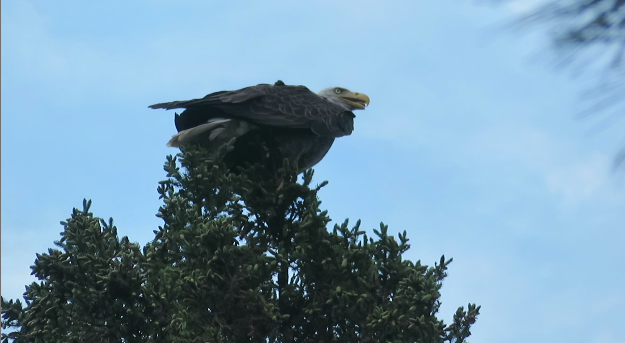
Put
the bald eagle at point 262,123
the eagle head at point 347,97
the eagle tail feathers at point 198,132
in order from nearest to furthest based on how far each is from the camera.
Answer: the eagle tail feathers at point 198,132, the bald eagle at point 262,123, the eagle head at point 347,97

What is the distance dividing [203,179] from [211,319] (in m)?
1.35

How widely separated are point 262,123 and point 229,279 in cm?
213

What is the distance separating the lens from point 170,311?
262 inches

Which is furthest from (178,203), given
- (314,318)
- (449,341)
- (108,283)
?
(449,341)

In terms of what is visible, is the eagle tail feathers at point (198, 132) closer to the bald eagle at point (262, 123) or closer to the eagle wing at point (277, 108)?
the bald eagle at point (262, 123)

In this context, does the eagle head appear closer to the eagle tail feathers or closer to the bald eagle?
the bald eagle

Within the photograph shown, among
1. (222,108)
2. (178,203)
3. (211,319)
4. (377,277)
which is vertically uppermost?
(222,108)

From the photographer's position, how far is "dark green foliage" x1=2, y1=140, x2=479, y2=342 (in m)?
6.59

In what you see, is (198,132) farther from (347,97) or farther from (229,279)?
(347,97)

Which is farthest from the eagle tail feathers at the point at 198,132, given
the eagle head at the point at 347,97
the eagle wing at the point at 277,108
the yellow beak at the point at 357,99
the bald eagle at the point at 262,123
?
the yellow beak at the point at 357,99

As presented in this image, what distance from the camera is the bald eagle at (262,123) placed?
8188mm

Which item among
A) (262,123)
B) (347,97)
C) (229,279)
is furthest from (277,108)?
(229,279)

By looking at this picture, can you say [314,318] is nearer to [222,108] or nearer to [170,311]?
[170,311]

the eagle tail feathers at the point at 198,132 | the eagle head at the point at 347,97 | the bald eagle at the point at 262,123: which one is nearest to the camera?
the eagle tail feathers at the point at 198,132
